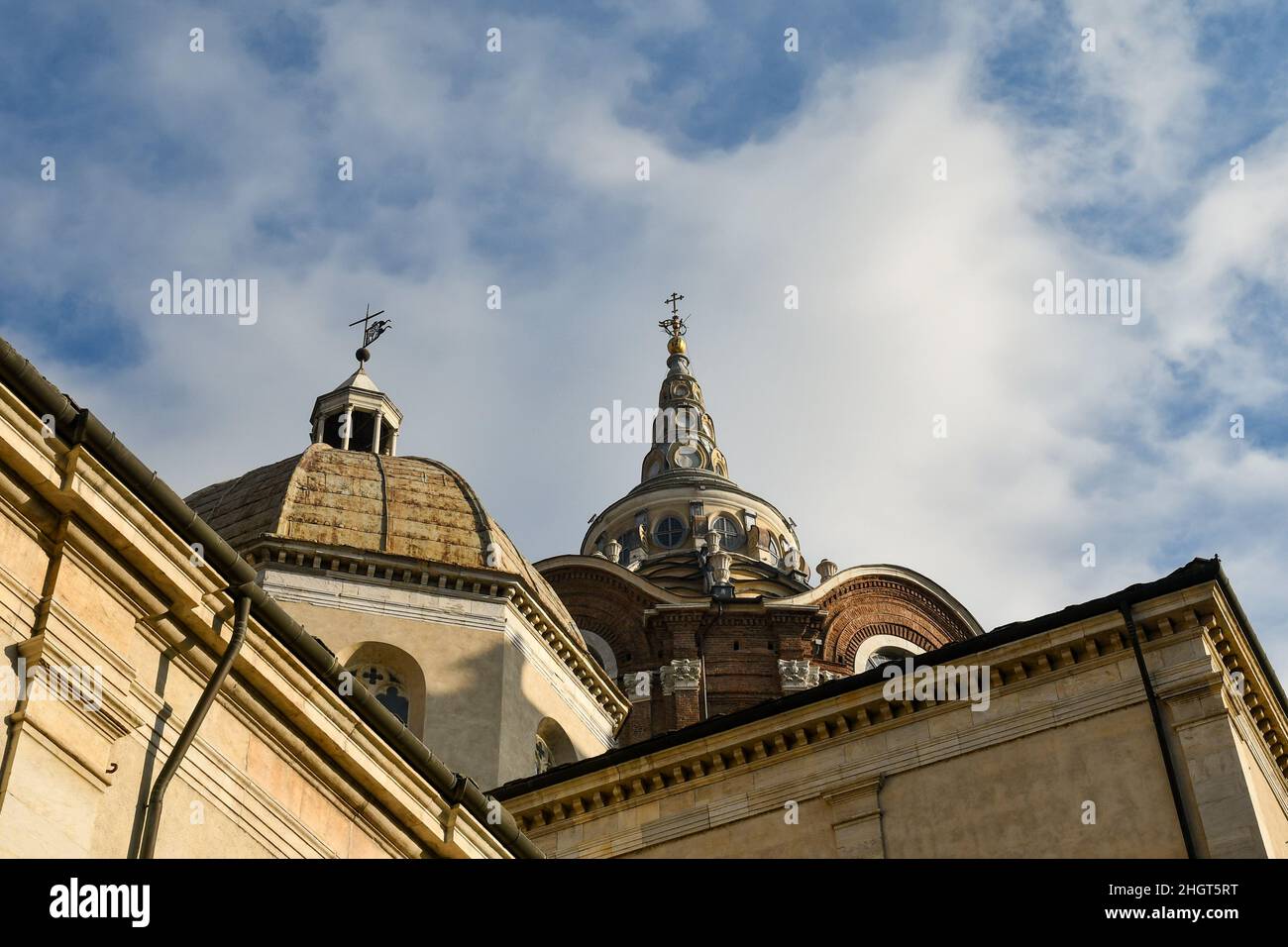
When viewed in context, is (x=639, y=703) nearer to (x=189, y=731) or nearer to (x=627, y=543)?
(x=627, y=543)

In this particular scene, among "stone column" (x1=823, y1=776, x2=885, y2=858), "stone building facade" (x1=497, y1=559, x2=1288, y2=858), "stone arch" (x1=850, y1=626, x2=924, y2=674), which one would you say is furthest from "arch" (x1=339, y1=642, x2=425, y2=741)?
"stone arch" (x1=850, y1=626, x2=924, y2=674)

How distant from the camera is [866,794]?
Answer: 16.5 m

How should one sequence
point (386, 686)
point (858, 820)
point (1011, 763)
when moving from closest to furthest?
1. point (1011, 763)
2. point (858, 820)
3. point (386, 686)

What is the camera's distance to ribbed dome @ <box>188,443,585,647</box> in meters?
22.3

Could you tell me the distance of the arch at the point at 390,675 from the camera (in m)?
21.3

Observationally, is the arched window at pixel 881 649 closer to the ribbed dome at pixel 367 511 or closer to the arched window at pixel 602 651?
the arched window at pixel 602 651

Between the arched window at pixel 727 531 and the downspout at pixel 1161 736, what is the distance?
26.9 m

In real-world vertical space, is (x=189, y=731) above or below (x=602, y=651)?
below

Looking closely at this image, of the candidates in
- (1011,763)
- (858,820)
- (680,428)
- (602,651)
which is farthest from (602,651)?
(1011,763)

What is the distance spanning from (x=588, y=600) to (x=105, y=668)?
29.1 metres

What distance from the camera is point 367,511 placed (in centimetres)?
2300

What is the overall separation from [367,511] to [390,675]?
2474 mm

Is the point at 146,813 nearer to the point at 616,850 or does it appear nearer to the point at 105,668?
the point at 105,668

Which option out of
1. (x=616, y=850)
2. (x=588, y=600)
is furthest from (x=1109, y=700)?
(x=588, y=600)
